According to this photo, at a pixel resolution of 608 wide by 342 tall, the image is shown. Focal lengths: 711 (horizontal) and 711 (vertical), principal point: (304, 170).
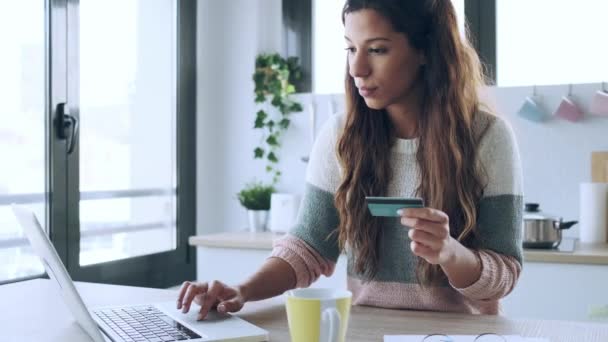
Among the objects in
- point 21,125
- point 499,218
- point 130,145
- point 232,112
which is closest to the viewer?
point 499,218

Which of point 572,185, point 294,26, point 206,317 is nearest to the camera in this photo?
point 206,317

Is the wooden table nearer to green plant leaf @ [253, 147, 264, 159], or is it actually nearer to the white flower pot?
the white flower pot

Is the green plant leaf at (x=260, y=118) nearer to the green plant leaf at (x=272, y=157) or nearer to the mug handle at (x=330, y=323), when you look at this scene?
the green plant leaf at (x=272, y=157)

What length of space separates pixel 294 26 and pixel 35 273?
154cm

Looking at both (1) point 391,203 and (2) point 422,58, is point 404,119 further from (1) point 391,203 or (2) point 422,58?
(1) point 391,203

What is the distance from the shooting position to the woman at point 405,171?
1318 mm

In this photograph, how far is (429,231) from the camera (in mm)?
1003

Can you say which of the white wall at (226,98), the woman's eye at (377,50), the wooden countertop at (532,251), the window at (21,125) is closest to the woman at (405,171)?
the woman's eye at (377,50)

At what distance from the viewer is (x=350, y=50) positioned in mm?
1401

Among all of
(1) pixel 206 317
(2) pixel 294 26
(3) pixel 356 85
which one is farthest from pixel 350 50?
(2) pixel 294 26

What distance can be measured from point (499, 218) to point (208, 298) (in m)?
0.54

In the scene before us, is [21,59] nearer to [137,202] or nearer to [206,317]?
[137,202]

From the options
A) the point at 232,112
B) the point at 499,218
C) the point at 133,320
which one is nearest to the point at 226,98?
the point at 232,112

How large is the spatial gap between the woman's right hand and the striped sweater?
22 cm
